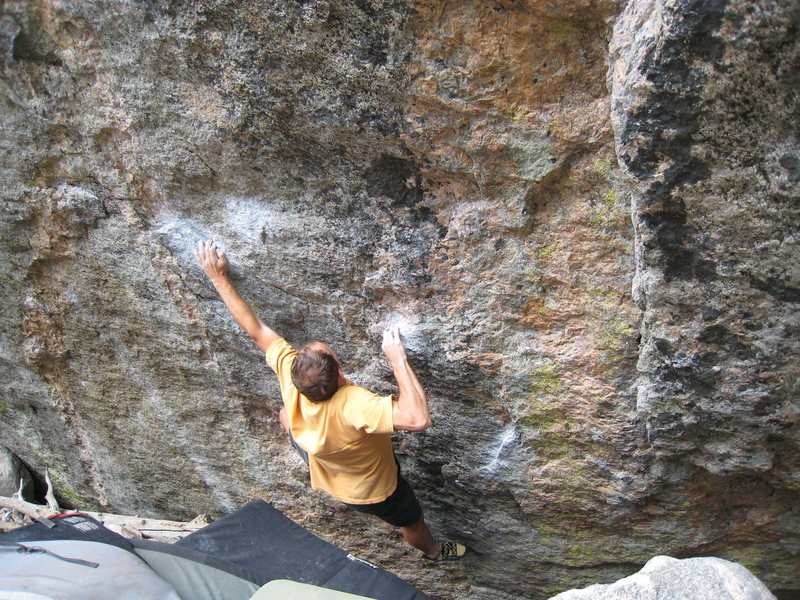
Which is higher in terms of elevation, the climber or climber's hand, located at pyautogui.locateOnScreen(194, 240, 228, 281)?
climber's hand, located at pyautogui.locateOnScreen(194, 240, 228, 281)

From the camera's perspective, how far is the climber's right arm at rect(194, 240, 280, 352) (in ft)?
8.95

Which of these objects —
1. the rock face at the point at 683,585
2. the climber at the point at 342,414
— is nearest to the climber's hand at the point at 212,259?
the climber at the point at 342,414

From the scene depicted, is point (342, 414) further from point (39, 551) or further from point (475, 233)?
point (39, 551)

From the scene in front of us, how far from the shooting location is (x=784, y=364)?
2.04 m

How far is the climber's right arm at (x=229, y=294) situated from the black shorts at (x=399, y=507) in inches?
Answer: 33.3

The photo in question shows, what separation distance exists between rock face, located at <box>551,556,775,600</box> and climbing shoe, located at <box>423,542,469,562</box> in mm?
1464

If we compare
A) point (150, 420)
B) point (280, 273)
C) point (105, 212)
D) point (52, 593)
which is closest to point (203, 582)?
point (52, 593)

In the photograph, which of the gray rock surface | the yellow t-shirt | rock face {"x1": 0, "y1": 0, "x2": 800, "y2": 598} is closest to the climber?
the yellow t-shirt

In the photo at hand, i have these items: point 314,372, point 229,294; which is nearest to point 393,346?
point 314,372

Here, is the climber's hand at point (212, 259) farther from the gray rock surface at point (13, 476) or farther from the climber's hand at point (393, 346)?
the gray rock surface at point (13, 476)

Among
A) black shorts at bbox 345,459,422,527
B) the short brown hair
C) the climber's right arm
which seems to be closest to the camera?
the short brown hair

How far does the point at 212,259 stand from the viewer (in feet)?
8.93

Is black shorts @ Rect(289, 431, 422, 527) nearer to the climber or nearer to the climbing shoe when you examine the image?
the climber

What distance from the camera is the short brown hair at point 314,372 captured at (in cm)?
250
